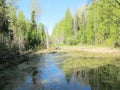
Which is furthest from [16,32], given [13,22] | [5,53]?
[5,53]

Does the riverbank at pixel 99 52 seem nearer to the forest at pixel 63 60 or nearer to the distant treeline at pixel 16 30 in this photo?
the forest at pixel 63 60

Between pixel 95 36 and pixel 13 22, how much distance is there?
76.2 feet

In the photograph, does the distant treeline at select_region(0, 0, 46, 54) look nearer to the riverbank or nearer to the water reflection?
the riverbank

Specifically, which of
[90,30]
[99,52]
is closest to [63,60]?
[99,52]

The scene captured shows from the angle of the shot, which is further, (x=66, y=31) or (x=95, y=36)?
(x=66, y=31)

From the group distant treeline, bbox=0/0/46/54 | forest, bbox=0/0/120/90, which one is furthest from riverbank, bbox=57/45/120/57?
distant treeline, bbox=0/0/46/54

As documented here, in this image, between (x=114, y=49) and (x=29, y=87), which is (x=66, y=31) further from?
(x=29, y=87)

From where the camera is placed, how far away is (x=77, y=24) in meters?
88.1

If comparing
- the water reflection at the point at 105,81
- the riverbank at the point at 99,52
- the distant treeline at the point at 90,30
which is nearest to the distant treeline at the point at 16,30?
the riverbank at the point at 99,52

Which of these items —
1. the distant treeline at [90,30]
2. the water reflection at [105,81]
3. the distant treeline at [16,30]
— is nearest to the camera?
the water reflection at [105,81]

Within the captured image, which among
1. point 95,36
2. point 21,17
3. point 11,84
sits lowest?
point 11,84

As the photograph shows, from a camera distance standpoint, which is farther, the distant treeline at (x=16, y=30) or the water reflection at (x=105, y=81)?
the distant treeline at (x=16, y=30)

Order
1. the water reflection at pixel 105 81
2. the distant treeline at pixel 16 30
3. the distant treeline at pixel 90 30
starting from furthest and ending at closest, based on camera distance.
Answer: the distant treeline at pixel 90 30, the distant treeline at pixel 16 30, the water reflection at pixel 105 81

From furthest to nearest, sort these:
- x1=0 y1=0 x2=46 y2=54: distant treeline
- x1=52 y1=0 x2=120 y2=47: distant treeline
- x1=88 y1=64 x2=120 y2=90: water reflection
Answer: x1=52 y1=0 x2=120 y2=47: distant treeline < x1=0 y1=0 x2=46 y2=54: distant treeline < x1=88 y1=64 x2=120 y2=90: water reflection
